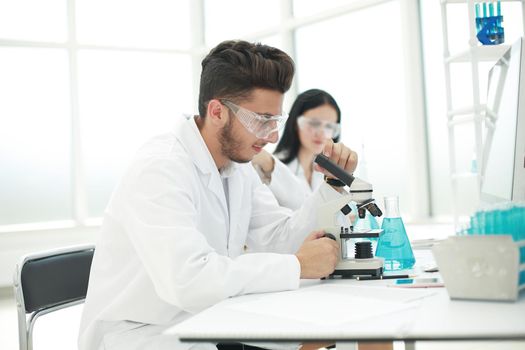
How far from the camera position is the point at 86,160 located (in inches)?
247

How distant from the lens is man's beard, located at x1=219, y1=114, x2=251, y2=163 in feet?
5.63

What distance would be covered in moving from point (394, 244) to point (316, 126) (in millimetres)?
1861

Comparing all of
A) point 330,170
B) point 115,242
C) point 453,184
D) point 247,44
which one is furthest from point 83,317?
point 453,184

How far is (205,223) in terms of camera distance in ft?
5.66

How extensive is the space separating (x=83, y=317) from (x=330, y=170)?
2.51ft

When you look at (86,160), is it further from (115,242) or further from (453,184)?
(115,242)

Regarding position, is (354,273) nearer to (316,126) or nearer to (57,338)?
(316,126)

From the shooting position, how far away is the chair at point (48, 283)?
1595 millimetres

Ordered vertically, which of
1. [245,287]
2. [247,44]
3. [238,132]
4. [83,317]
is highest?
[247,44]

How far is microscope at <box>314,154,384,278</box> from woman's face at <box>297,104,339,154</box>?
5.73 ft

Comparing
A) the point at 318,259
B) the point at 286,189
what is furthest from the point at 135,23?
the point at 318,259

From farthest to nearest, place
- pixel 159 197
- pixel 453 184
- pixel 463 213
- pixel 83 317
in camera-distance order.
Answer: pixel 463 213 < pixel 453 184 < pixel 83 317 < pixel 159 197

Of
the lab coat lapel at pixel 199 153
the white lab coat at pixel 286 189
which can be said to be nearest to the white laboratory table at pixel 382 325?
the lab coat lapel at pixel 199 153

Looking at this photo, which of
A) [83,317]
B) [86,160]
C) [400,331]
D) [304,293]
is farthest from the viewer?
[86,160]
